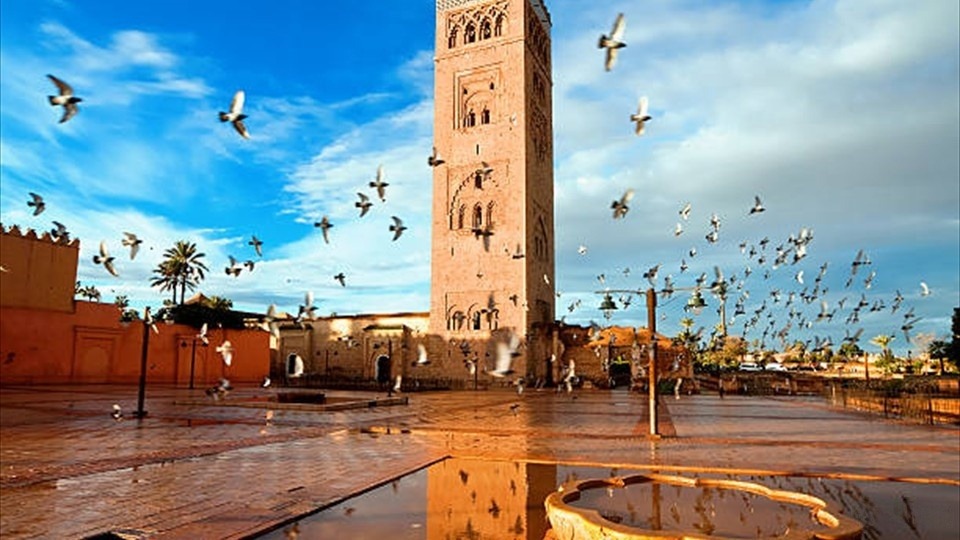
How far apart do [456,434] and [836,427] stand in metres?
10.2

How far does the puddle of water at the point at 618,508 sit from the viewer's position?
5531 mm

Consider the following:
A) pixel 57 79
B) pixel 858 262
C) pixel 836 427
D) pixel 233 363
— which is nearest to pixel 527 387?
pixel 233 363

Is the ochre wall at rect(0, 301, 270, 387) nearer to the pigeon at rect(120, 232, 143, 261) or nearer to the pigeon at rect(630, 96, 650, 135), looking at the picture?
the pigeon at rect(120, 232, 143, 261)

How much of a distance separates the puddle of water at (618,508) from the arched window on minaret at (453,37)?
42.7m

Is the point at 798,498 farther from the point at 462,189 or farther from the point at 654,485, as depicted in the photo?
the point at 462,189

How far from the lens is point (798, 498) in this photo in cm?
646

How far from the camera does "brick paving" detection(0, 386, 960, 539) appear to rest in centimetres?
600

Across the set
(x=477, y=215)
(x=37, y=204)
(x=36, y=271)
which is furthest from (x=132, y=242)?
(x=477, y=215)

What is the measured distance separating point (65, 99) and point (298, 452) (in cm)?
616

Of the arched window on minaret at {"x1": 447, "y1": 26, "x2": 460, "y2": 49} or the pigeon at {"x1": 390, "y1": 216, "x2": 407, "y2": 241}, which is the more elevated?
the arched window on minaret at {"x1": 447, "y1": 26, "x2": 460, "y2": 49}

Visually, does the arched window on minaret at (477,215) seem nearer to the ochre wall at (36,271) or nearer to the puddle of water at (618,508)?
the ochre wall at (36,271)

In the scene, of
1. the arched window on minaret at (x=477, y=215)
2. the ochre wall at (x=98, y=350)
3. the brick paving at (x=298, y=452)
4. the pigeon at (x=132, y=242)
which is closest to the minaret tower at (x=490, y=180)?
the arched window on minaret at (x=477, y=215)

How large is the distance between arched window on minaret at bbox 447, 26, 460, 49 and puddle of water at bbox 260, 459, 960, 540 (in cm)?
4271

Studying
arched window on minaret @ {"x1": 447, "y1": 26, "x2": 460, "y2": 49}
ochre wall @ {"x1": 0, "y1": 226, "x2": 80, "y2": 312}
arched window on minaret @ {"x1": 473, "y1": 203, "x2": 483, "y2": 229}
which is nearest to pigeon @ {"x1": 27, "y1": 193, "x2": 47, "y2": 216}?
ochre wall @ {"x1": 0, "y1": 226, "x2": 80, "y2": 312}
